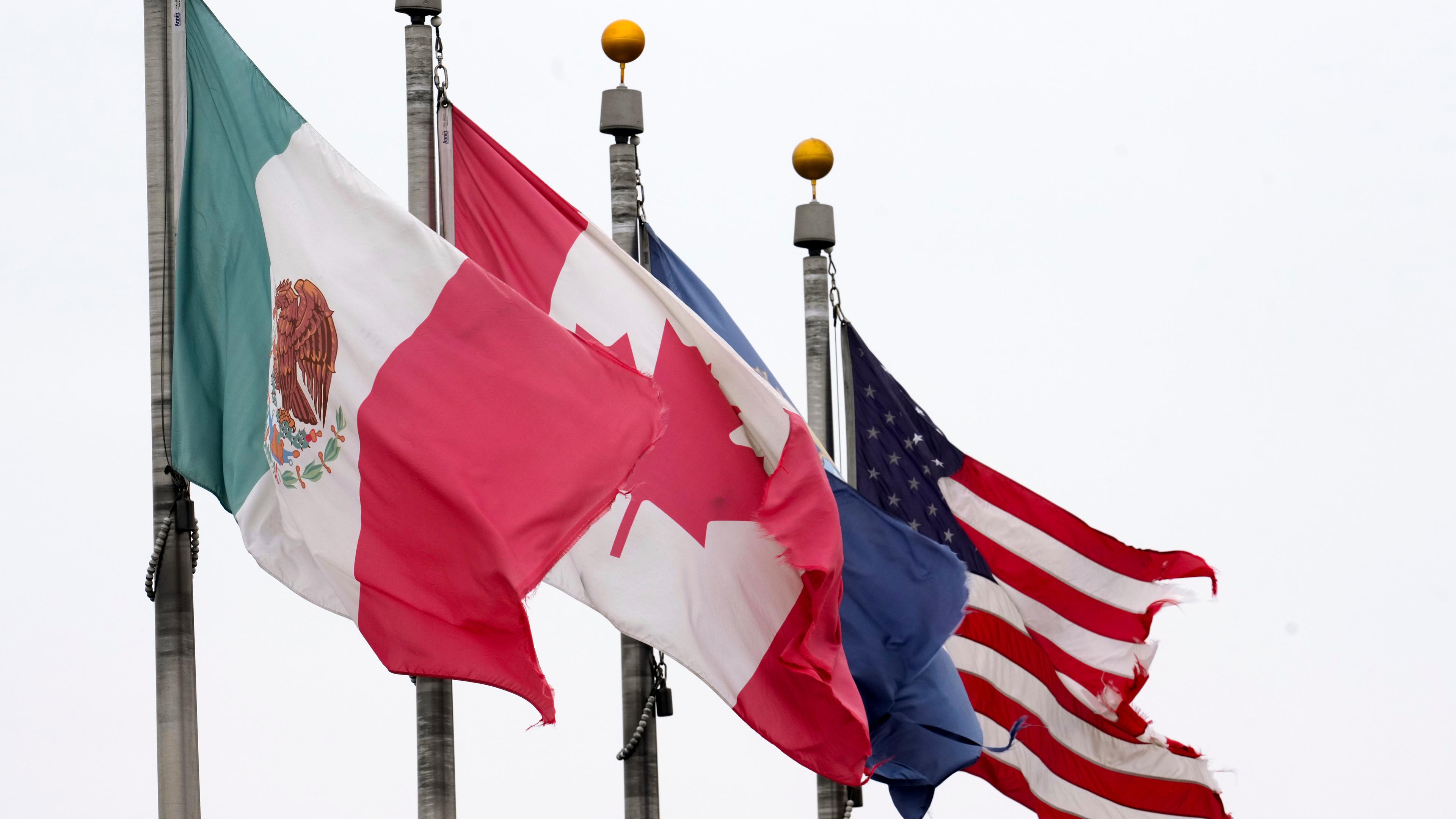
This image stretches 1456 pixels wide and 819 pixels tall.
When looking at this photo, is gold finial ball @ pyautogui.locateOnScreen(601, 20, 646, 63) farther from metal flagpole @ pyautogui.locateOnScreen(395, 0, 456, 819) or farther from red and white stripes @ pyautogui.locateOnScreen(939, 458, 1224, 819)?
red and white stripes @ pyautogui.locateOnScreen(939, 458, 1224, 819)

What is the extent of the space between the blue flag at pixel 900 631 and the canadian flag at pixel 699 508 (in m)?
0.81

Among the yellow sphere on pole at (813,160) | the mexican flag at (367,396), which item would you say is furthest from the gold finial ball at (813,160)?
the mexican flag at (367,396)

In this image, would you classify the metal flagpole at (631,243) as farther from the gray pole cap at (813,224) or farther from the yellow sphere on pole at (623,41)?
the gray pole cap at (813,224)

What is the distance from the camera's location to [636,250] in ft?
49.8

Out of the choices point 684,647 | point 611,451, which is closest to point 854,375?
point 684,647

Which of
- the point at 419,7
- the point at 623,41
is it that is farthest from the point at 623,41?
the point at 419,7

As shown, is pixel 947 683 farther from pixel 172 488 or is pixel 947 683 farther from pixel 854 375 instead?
pixel 172 488

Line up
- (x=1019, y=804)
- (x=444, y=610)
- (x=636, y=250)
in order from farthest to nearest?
(x=1019, y=804), (x=636, y=250), (x=444, y=610)

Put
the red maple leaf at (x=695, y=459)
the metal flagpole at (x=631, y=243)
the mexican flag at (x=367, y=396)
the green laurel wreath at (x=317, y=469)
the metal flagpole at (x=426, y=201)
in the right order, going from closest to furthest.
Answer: the mexican flag at (x=367, y=396) → the green laurel wreath at (x=317, y=469) → the metal flagpole at (x=426, y=201) → the red maple leaf at (x=695, y=459) → the metal flagpole at (x=631, y=243)

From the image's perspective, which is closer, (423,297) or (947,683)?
(423,297)

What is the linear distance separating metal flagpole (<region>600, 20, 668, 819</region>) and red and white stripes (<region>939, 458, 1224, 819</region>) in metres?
3.57

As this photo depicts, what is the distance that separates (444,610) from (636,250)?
474 centimetres

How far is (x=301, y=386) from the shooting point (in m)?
11.4

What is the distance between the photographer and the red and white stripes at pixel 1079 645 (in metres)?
17.5
